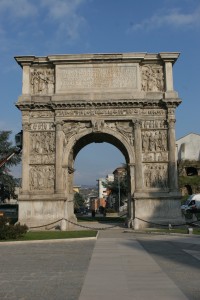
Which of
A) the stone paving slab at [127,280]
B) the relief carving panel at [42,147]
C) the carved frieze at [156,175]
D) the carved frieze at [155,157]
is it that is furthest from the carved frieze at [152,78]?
the stone paving slab at [127,280]

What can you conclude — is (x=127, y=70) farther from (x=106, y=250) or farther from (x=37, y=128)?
(x=106, y=250)

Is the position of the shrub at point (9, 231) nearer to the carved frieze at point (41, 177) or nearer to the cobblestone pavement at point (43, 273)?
the cobblestone pavement at point (43, 273)

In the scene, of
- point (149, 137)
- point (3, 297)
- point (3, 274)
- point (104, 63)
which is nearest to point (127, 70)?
point (104, 63)

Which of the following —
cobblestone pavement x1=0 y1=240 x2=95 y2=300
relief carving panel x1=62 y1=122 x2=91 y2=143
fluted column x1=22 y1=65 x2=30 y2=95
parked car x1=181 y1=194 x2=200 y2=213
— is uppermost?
fluted column x1=22 y1=65 x2=30 y2=95

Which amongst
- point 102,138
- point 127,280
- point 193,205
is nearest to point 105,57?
point 102,138

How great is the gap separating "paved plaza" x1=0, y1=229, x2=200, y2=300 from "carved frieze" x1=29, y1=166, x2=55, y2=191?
1242 centimetres

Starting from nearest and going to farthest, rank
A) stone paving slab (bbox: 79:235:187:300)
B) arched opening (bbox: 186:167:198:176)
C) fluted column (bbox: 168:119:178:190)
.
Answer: stone paving slab (bbox: 79:235:187:300) → fluted column (bbox: 168:119:178:190) → arched opening (bbox: 186:167:198:176)

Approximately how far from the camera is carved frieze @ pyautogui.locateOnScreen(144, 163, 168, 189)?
26.2 metres

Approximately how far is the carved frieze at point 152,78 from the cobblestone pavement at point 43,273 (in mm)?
15536

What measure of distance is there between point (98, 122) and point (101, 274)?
60.0 feet

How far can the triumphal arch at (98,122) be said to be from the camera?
84.5 ft

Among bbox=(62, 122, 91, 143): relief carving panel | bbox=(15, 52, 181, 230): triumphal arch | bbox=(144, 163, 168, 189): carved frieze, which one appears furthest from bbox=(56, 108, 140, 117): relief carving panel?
bbox=(144, 163, 168, 189): carved frieze

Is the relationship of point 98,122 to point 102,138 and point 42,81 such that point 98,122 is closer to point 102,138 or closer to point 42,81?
point 102,138

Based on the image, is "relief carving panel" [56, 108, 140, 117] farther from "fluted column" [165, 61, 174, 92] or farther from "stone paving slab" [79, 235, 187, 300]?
"stone paving slab" [79, 235, 187, 300]
